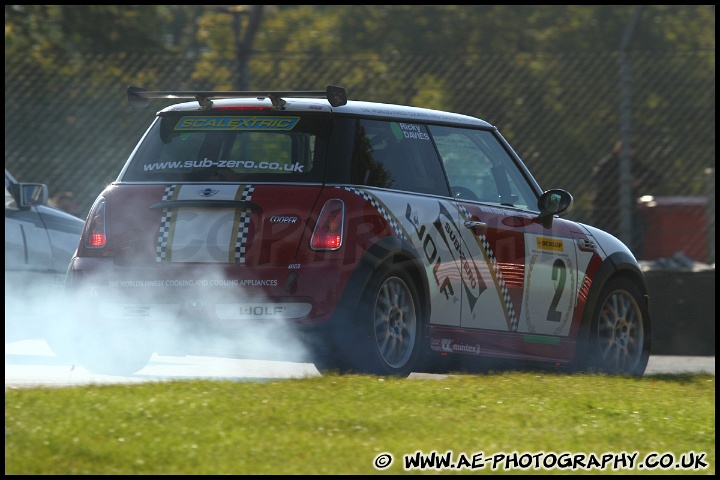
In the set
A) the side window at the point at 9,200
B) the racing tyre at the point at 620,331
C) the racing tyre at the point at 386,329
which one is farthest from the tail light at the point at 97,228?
the racing tyre at the point at 620,331

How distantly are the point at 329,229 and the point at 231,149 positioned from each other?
0.88 m

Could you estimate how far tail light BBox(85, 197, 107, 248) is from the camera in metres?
7.62

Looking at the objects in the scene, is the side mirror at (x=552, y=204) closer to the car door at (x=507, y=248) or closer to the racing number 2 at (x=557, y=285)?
the car door at (x=507, y=248)

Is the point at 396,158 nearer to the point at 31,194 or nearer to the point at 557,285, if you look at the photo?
the point at 557,285

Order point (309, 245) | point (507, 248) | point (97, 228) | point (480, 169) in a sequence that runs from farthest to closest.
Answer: point (480, 169) < point (507, 248) < point (97, 228) < point (309, 245)

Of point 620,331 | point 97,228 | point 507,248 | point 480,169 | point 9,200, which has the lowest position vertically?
point 620,331

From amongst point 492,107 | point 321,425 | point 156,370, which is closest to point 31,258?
point 156,370

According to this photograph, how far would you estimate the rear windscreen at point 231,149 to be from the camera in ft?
24.8

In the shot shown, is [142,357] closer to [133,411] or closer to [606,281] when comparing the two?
[133,411]

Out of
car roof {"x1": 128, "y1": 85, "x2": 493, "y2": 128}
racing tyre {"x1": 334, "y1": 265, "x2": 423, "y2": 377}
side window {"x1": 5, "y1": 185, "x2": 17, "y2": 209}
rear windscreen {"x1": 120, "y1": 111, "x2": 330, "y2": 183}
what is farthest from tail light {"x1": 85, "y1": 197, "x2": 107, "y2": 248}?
side window {"x1": 5, "y1": 185, "x2": 17, "y2": 209}

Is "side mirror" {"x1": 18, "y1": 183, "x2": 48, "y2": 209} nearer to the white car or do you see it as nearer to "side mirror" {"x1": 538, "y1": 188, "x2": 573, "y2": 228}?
the white car

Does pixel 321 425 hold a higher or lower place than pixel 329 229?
lower

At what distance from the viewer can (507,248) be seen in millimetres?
8516

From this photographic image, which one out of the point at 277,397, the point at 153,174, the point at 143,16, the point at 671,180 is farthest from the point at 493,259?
the point at 143,16
